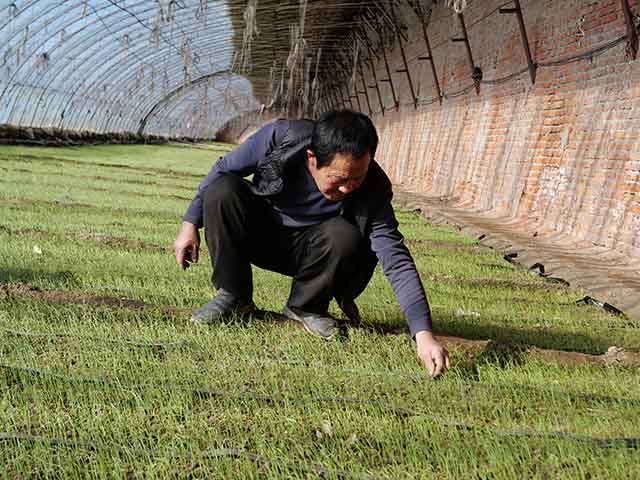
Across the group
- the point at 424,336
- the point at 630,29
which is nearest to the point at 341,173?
the point at 424,336

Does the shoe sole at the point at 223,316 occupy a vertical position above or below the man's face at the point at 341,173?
below

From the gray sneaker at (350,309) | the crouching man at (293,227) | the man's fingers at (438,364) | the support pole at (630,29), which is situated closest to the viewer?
the man's fingers at (438,364)

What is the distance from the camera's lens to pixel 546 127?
8617 millimetres

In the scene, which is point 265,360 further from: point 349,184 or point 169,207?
point 169,207

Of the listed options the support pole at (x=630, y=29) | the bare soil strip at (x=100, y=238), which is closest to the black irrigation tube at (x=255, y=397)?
the bare soil strip at (x=100, y=238)

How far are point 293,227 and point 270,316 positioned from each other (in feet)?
1.38

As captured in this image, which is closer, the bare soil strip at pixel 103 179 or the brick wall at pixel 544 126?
the brick wall at pixel 544 126

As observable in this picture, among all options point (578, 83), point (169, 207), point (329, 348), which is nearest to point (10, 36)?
point (169, 207)

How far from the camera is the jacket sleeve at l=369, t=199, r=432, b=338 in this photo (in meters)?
2.40

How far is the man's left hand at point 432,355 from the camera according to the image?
2.29 meters

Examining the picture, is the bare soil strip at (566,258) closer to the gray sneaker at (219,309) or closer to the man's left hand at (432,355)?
the man's left hand at (432,355)

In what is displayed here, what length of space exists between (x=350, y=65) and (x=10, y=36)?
44.3 ft

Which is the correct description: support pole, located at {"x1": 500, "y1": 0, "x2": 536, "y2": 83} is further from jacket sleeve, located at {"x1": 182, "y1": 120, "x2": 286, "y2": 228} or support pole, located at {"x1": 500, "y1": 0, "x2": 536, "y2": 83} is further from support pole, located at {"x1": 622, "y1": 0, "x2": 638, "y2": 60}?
jacket sleeve, located at {"x1": 182, "y1": 120, "x2": 286, "y2": 228}

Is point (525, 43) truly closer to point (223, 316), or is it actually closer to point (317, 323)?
point (317, 323)
